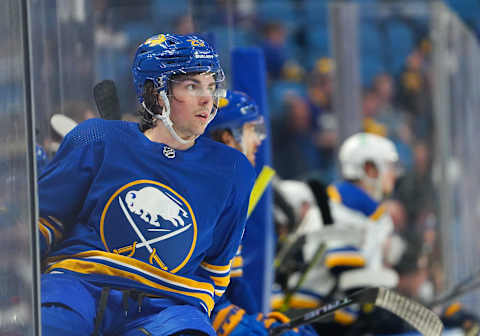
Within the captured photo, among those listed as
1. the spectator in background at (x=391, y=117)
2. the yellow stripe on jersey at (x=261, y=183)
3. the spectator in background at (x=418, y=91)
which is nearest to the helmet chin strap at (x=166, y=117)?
the yellow stripe on jersey at (x=261, y=183)

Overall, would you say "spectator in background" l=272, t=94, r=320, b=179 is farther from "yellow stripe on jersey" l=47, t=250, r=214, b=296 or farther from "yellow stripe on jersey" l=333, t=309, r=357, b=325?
"yellow stripe on jersey" l=47, t=250, r=214, b=296

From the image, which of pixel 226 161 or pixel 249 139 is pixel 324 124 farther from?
pixel 226 161

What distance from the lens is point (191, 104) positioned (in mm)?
1934

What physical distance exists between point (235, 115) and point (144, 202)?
0.66m

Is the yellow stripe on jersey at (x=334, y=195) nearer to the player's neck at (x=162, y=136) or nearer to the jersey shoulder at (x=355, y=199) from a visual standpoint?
the jersey shoulder at (x=355, y=199)

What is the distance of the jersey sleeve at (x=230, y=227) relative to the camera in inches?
80.1

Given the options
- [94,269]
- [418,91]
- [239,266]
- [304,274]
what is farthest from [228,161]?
[418,91]

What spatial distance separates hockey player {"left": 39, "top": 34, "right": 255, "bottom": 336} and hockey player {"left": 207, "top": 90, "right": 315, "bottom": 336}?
1.28ft

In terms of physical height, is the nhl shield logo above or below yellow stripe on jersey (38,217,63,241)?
above

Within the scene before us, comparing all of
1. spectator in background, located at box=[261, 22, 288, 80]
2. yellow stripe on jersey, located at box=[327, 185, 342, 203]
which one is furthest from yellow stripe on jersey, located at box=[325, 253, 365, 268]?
spectator in background, located at box=[261, 22, 288, 80]

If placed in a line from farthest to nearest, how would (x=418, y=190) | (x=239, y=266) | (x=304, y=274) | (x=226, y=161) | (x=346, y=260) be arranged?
(x=418, y=190) < (x=346, y=260) < (x=304, y=274) < (x=239, y=266) < (x=226, y=161)

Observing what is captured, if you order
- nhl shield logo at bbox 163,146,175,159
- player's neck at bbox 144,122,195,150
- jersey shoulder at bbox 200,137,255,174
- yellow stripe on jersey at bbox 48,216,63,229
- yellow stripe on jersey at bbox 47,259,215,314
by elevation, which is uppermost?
player's neck at bbox 144,122,195,150

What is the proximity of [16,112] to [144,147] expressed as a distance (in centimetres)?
37

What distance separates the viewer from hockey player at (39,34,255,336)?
6.30 ft
